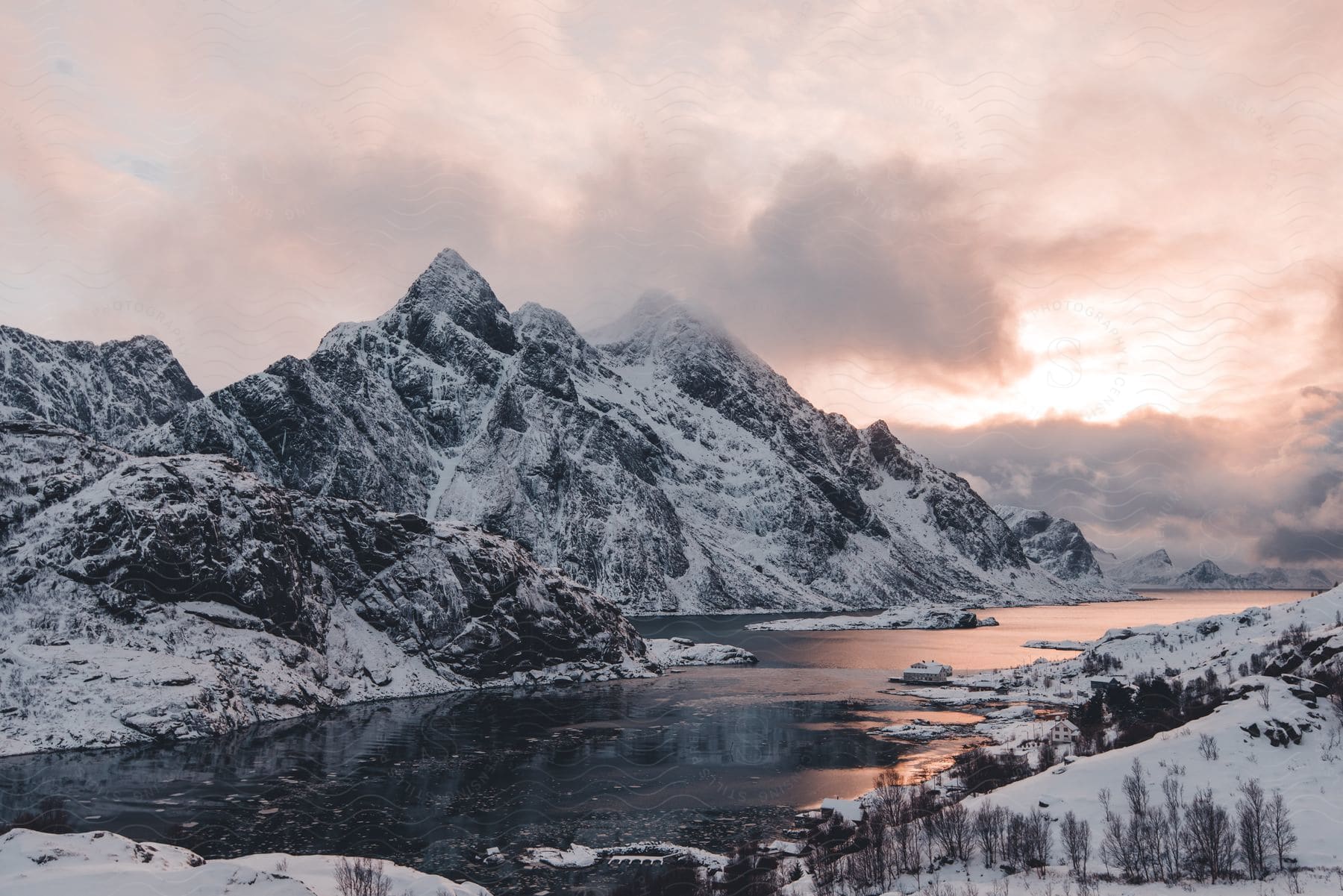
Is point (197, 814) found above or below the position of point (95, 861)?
below

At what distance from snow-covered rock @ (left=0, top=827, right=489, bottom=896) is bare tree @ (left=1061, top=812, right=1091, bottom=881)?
28.4 metres

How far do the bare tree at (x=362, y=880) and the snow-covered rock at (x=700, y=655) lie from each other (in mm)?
107448

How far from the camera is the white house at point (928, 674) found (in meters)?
124

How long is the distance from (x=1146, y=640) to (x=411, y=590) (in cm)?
10103

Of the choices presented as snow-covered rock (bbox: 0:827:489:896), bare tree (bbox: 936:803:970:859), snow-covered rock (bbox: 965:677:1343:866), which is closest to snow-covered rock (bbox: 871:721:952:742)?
snow-covered rock (bbox: 965:677:1343:866)

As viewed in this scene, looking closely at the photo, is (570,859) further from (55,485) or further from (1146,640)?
(1146,640)

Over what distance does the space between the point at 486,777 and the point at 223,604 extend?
141 feet

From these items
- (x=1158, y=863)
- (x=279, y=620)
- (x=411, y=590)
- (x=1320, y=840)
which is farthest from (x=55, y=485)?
(x=1320, y=840)

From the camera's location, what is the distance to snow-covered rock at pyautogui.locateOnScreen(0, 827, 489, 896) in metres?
28.4

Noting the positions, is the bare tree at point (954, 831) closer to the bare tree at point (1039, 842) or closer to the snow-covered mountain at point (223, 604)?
the bare tree at point (1039, 842)

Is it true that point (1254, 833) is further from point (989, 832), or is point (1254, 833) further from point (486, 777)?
point (486, 777)

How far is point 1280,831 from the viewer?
1414 inches

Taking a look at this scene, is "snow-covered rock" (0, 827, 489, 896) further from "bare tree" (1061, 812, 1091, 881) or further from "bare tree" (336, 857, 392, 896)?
"bare tree" (1061, 812, 1091, 881)

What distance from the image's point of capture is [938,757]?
7031 centimetres
